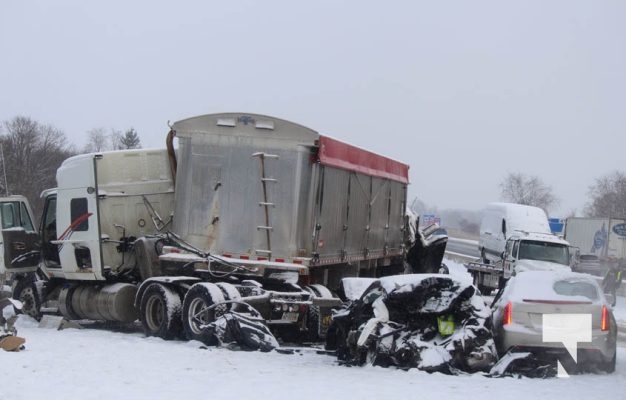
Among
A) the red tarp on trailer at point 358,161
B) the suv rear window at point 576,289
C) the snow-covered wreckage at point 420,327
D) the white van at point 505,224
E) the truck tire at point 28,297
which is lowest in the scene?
the truck tire at point 28,297

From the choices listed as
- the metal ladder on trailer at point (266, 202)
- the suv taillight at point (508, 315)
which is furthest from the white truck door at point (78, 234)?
the suv taillight at point (508, 315)

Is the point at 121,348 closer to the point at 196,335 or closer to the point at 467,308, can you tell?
the point at 196,335

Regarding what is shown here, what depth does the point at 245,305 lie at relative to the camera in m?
12.2

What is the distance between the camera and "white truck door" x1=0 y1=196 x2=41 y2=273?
54.9 feet

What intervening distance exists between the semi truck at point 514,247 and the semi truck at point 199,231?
10.3 metres

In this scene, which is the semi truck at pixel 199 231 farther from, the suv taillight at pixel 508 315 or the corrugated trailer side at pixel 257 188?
the suv taillight at pixel 508 315

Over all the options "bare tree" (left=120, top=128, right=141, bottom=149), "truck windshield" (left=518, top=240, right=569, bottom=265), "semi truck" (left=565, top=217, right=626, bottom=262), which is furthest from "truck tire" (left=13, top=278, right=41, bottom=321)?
"bare tree" (left=120, top=128, right=141, bottom=149)

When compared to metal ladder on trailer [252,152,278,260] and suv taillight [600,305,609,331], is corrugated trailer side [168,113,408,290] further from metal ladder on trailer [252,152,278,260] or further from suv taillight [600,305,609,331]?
suv taillight [600,305,609,331]

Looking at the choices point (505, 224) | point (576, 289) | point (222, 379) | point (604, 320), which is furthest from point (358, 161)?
point (505, 224)

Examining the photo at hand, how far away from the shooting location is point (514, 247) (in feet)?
85.7

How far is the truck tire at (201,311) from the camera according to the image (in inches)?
476

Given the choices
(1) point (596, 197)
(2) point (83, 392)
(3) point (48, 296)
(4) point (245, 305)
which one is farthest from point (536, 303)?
(1) point (596, 197)

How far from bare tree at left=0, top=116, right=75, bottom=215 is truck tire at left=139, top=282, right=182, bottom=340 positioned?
32915mm

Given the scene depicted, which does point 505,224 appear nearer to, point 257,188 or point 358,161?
point 358,161
